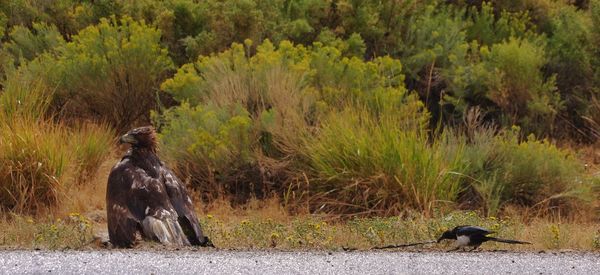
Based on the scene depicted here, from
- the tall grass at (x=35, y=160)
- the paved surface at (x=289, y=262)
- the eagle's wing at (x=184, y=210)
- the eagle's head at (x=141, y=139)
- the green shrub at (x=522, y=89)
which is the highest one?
the paved surface at (x=289, y=262)

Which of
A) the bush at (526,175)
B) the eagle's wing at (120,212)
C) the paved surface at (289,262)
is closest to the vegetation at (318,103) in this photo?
the bush at (526,175)

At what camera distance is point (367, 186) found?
11.9 m

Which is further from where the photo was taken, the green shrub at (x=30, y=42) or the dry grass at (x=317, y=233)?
the green shrub at (x=30, y=42)

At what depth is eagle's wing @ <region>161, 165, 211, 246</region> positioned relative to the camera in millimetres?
8484

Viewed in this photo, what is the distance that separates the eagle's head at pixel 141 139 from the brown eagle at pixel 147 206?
0.02m

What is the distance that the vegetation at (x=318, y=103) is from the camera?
11844 mm

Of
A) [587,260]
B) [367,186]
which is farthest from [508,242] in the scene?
[367,186]

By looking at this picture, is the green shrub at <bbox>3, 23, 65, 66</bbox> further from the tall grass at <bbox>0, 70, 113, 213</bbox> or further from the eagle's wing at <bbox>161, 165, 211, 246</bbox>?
the eagle's wing at <bbox>161, 165, 211, 246</bbox>

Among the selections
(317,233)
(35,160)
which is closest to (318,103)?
(35,160)

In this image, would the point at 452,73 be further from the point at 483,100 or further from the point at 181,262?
the point at 181,262

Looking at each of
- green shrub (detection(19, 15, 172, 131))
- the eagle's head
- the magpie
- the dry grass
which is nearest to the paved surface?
the magpie

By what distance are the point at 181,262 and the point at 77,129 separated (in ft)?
23.4

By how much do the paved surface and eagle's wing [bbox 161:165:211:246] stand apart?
4.21 feet

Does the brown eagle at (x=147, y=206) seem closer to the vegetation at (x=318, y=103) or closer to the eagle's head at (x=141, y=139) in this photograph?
the eagle's head at (x=141, y=139)
